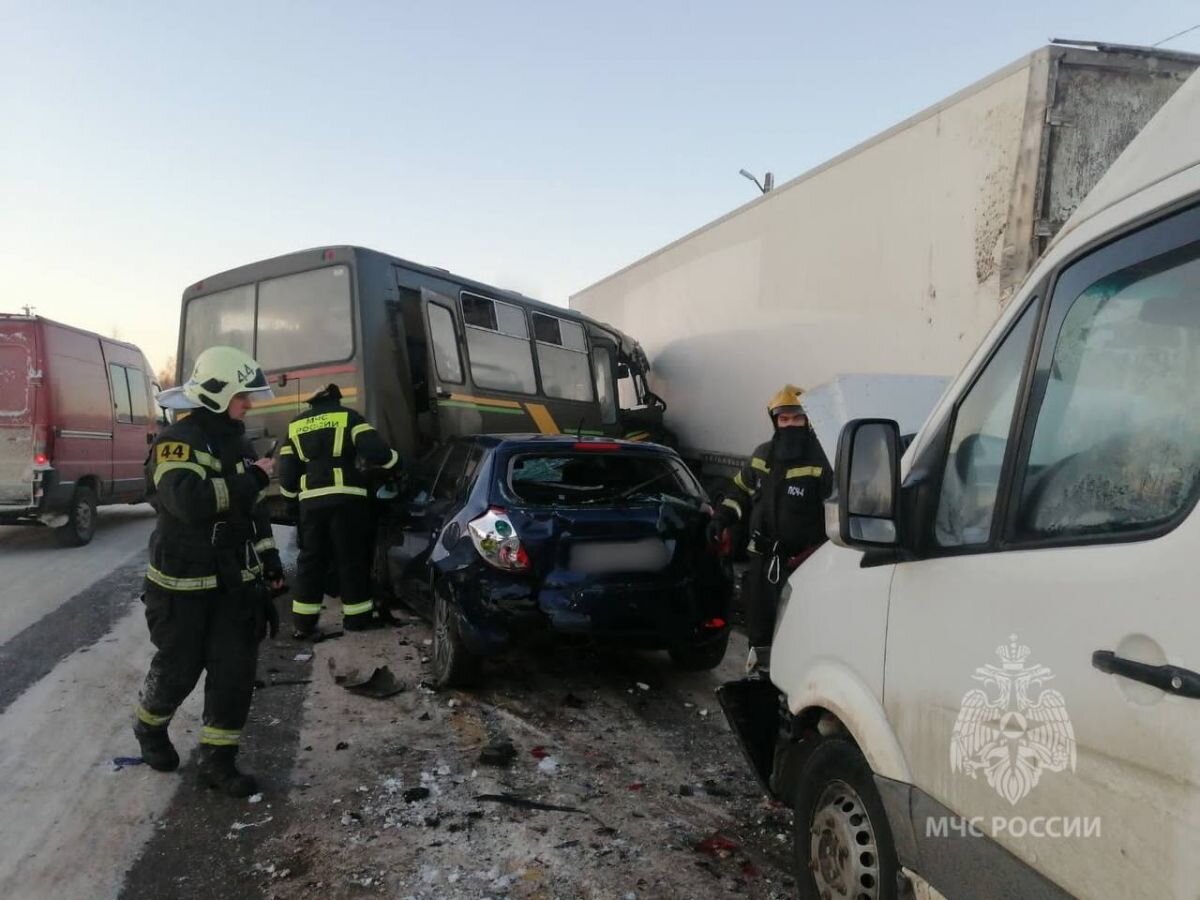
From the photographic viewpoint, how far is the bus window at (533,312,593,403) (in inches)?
408

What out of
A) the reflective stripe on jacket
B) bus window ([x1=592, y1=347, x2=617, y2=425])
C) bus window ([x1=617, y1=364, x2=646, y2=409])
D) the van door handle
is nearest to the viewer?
the van door handle

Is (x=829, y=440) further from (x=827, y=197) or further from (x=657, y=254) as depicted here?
(x=657, y=254)

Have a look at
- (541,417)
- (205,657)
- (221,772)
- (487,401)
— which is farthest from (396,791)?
(541,417)

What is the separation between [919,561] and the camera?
210 centimetres

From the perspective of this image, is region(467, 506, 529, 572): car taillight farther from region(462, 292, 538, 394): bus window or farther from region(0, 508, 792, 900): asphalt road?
region(462, 292, 538, 394): bus window

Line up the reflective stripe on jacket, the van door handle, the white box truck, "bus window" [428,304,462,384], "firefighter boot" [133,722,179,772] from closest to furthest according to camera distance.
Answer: the van door handle → "firefighter boot" [133,722,179,772] → the white box truck → the reflective stripe on jacket → "bus window" [428,304,462,384]

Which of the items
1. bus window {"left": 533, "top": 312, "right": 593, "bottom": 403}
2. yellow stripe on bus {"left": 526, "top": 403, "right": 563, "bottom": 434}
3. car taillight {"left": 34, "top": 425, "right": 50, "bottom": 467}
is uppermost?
bus window {"left": 533, "top": 312, "right": 593, "bottom": 403}

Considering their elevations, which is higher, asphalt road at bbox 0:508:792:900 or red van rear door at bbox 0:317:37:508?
red van rear door at bbox 0:317:37:508

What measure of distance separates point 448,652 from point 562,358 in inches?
247

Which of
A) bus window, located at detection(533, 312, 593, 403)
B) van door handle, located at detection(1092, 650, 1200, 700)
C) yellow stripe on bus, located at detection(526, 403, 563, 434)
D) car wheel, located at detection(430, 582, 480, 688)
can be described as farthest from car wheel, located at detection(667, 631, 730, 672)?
bus window, located at detection(533, 312, 593, 403)

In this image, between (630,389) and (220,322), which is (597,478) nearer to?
(220,322)

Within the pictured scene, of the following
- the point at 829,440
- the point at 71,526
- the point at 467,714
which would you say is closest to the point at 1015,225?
the point at 829,440

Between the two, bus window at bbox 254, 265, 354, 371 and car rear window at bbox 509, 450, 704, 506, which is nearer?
car rear window at bbox 509, 450, 704, 506

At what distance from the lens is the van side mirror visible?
2.10 metres
